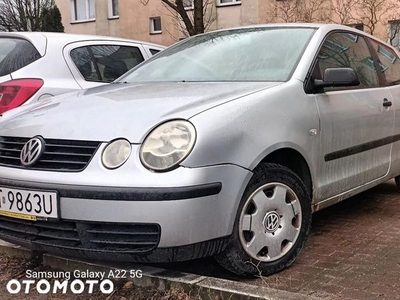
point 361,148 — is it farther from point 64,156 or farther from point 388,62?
point 64,156

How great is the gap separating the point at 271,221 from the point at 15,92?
2516 mm

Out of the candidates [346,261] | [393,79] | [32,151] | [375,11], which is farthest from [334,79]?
[375,11]

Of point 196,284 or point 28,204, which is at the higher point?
point 28,204

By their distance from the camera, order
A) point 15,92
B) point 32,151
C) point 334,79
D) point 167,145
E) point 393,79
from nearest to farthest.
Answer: point 167,145, point 32,151, point 334,79, point 15,92, point 393,79

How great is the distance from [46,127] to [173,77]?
121cm

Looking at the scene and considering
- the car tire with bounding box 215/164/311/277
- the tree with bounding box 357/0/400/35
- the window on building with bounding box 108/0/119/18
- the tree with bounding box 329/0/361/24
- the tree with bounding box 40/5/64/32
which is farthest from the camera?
the tree with bounding box 40/5/64/32

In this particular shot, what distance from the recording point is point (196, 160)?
2.66 metres

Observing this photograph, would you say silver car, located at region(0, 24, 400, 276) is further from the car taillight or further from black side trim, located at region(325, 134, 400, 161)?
the car taillight

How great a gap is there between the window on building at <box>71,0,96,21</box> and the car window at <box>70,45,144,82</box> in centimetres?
2060

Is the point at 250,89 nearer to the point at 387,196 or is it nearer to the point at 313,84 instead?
the point at 313,84

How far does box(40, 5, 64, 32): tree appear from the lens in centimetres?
2533

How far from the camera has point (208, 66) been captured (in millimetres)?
3896

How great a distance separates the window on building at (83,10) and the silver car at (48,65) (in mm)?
21115

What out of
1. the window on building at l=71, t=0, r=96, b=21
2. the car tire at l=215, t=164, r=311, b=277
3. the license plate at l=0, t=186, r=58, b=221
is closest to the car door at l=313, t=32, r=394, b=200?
the car tire at l=215, t=164, r=311, b=277
